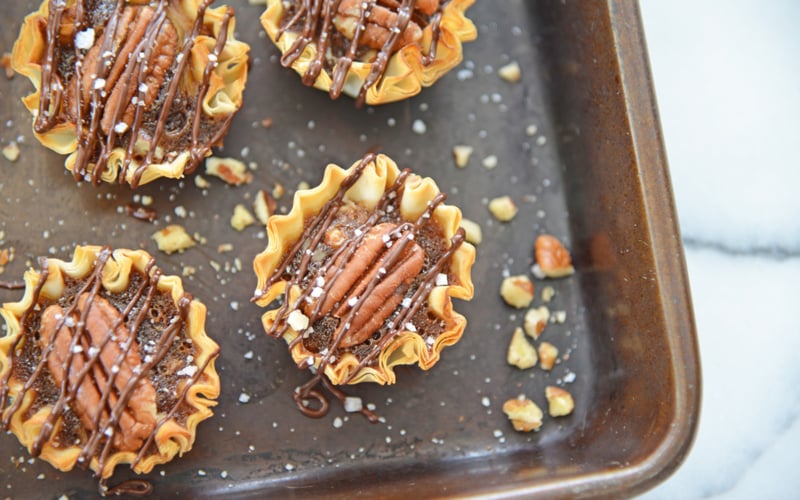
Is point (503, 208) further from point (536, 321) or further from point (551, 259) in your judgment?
point (536, 321)

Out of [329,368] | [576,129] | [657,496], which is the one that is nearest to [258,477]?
[329,368]

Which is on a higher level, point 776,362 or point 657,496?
point 776,362

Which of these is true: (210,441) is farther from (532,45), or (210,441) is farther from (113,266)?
(532,45)

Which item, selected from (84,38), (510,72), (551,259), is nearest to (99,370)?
(84,38)

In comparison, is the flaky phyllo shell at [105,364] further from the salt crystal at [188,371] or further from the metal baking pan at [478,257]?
the metal baking pan at [478,257]

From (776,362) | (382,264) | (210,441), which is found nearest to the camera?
(382,264)

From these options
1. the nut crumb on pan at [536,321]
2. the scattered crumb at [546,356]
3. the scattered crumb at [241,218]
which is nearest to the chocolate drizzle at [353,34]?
the scattered crumb at [241,218]

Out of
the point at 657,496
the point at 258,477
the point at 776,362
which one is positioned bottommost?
the point at 258,477
